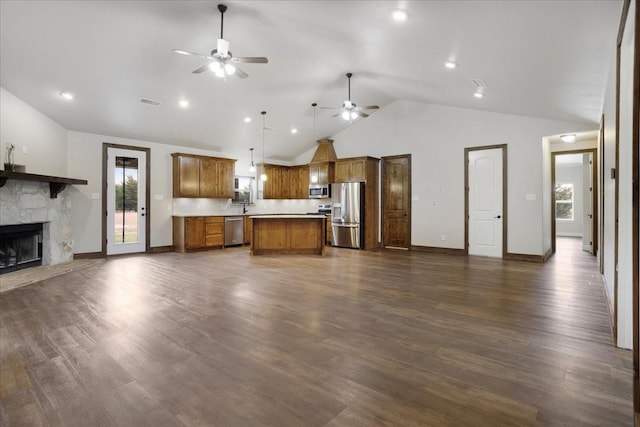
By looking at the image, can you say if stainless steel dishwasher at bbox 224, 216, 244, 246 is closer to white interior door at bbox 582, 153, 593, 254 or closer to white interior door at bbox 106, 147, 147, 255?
white interior door at bbox 106, 147, 147, 255

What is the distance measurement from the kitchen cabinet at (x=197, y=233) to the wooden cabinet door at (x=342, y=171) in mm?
3336

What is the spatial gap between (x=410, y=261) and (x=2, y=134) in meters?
7.05

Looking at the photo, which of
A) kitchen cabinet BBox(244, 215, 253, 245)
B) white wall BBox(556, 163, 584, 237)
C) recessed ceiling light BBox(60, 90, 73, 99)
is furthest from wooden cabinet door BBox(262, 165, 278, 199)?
white wall BBox(556, 163, 584, 237)

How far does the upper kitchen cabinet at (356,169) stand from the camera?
27.8ft

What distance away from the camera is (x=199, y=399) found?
1.85 m

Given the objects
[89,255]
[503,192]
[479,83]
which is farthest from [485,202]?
[89,255]

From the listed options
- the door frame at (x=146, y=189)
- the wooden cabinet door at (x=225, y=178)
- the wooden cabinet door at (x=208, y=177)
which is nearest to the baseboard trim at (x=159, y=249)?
the door frame at (x=146, y=189)

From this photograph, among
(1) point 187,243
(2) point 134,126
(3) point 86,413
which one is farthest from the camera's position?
(1) point 187,243

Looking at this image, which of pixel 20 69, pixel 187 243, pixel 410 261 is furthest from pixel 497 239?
pixel 20 69

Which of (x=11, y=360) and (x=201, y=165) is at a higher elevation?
(x=201, y=165)

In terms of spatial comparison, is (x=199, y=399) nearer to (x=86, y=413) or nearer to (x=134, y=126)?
(x=86, y=413)

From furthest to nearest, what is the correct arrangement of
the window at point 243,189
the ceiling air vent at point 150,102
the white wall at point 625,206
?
1. the window at point 243,189
2. the ceiling air vent at point 150,102
3. the white wall at point 625,206

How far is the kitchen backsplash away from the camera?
8.46 m

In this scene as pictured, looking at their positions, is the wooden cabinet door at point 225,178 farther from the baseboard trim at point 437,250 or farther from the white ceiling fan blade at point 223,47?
the white ceiling fan blade at point 223,47
